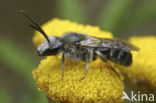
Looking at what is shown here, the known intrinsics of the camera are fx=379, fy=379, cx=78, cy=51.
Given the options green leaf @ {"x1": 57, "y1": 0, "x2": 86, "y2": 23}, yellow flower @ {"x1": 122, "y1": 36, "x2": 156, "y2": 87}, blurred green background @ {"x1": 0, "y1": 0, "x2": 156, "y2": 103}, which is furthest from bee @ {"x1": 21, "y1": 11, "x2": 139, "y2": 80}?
green leaf @ {"x1": 57, "y1": 0, "x2": 86, "y2": 23}

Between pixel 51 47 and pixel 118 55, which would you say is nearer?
pixel 51 47

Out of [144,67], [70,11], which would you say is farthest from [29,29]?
[144,67]

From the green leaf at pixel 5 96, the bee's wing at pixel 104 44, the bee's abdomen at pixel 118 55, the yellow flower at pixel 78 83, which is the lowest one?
the green leaf at pixel 5 96

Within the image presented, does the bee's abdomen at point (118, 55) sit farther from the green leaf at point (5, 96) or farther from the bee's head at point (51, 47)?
the green leaf at point (5, 96)

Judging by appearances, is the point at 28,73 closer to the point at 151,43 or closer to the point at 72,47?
the point at 72,47

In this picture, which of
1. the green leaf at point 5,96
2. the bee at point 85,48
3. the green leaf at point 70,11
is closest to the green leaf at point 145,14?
the green leaf at point 70,11

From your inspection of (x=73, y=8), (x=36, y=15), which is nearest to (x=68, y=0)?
(x=73, y=8)

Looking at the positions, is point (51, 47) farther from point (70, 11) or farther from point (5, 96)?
point (70, 11)
